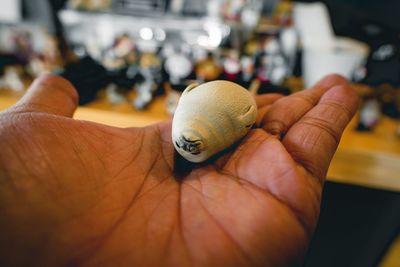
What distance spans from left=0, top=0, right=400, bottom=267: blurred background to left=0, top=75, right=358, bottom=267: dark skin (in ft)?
1.79

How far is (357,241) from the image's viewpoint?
142 centimetres

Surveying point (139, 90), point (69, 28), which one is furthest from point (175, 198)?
point (69, 28)

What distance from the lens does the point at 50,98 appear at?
32.3 inches

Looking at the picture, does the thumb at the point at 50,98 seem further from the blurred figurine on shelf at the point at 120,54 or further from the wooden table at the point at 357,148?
the blurred figurine on shelf at the point at 120,54

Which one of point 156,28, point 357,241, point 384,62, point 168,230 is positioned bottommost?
point 357,241

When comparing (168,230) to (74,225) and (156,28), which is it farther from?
(156,28)

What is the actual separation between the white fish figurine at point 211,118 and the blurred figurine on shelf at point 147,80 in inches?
28.3

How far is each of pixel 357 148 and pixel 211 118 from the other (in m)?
0.83

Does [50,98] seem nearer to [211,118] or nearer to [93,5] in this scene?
[211,118]

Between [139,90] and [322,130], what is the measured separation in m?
1.02

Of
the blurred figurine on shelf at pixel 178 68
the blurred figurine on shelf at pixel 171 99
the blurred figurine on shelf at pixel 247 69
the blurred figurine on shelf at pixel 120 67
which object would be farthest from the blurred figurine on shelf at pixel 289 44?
the blurred figurine on shelf at pixel 120 67

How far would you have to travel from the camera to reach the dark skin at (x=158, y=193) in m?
0.54

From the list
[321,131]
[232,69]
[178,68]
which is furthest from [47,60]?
[321,131]

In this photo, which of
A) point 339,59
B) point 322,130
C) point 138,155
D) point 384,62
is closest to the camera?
point 322,130
